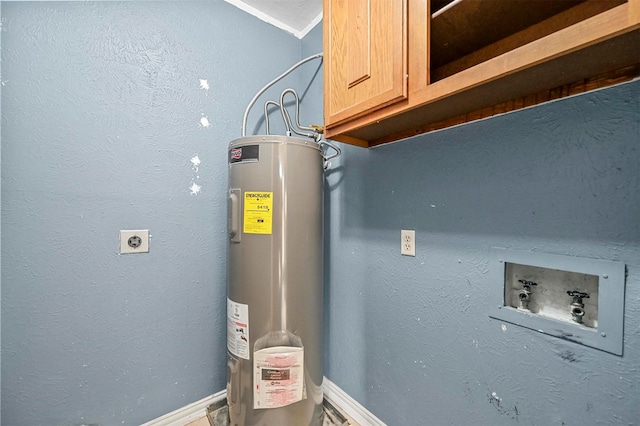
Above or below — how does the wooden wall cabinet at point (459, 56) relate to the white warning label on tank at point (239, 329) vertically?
above

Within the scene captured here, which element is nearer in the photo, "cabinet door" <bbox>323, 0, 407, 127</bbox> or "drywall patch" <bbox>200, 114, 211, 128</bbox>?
"cabinet door" <bbox>323, 0, 407, 127</bbox>

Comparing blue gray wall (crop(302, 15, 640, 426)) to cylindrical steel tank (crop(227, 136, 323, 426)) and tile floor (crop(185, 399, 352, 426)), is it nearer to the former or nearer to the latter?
tile floor (crop(185, 399, 352, 426))

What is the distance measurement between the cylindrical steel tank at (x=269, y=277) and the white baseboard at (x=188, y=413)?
0.27 meters

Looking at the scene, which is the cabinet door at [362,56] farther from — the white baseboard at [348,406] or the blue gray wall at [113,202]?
the white baseboard at [348,406]

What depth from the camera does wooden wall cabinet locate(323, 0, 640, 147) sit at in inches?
19.4

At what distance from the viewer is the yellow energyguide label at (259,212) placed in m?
0.97

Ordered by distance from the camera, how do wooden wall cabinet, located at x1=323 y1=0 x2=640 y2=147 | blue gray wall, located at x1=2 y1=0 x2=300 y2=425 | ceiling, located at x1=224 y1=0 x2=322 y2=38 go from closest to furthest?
wooden wall cabinet, located at x1=323 y1=0 x2=640 y2=147 → blue gray wall, located at x1=2 y1=0 x2=300 y2=425 → ceiling, located at x1=224 y1=0 x2=322 y2=38

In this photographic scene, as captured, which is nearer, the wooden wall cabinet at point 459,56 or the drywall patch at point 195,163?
the wooden wall cabinet at point 459,56

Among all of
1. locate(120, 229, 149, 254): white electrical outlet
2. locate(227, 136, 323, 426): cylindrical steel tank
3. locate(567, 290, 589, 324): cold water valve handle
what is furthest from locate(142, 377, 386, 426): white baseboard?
locate(567, 290, 589, 324): cold water valve handle

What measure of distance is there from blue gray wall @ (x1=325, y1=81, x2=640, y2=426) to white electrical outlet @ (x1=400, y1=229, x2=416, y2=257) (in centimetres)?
3

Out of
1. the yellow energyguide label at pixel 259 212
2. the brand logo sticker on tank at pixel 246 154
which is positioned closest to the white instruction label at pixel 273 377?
the yellow energyguide label at pixel 259 212

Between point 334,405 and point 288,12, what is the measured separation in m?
2.15

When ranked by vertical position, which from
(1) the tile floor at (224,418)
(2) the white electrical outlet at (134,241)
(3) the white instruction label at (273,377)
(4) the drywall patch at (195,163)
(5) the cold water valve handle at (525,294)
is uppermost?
(4) the drywall patch at (195,163)

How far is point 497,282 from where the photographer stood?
76 centimetres
